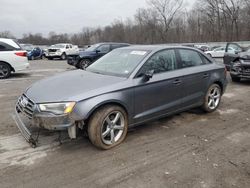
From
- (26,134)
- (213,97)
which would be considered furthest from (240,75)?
(26,134)

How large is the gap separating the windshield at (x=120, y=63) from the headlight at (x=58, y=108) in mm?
1115

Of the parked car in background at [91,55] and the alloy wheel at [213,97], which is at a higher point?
the parked car in background at [91,55]

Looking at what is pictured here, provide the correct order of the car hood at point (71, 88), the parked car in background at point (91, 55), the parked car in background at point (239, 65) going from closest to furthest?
the car hood at point (71, 88) → the parked car in background at point (239, 65) → the parked car in background at point (91, 55)

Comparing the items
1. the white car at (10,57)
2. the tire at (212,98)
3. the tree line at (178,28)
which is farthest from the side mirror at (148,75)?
the tree line at (178,28)

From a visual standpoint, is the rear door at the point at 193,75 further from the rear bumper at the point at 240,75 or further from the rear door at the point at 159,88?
the rear bumper at the point at 240,75

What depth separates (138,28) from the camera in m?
60.8

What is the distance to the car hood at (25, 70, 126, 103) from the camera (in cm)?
345

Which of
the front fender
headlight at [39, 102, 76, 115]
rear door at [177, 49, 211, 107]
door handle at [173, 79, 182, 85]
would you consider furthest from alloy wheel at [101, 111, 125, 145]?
rear door at [177, 49, 211, 107]

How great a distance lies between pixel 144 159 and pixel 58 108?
1395 millimetres

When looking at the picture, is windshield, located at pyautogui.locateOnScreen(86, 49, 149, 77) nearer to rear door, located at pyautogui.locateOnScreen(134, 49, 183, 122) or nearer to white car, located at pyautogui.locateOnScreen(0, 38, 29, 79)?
rear door, located at pyautogui.locateOnScreen(134, 49, 183, 122)

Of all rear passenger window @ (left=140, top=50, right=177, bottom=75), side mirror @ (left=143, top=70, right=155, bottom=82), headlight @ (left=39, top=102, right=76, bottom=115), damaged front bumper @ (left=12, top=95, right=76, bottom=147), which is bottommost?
damaged front bumper @ (left=12, top=95, right=76, bottom=147)

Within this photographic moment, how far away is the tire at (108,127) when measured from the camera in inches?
139

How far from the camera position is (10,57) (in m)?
10.5

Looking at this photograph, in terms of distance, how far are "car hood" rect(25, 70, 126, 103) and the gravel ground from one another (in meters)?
0.83
